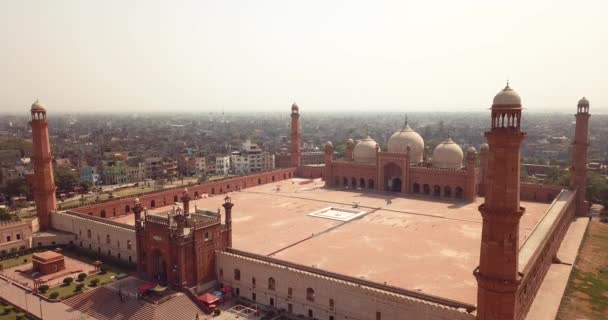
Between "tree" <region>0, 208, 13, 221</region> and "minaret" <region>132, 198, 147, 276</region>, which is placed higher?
"minaret" <region>132, 198, 147, 276</region>

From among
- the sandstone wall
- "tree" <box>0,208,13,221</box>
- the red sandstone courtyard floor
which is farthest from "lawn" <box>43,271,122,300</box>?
"tree" <box>0,208,13,221</box>

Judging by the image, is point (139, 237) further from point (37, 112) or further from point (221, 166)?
point (221, 166)

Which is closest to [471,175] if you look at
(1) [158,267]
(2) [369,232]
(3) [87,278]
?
(2) [369,232]

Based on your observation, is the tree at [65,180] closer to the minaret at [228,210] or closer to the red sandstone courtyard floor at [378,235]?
the red sandstone courtyard floor at [378,235]

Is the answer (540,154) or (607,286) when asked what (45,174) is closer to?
(607,286)

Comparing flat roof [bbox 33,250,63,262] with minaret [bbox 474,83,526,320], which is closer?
minaret [bbox 474,83,526,320]

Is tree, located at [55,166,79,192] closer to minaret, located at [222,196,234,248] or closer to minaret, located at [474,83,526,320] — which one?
minaret, located at [222,196,234,248]

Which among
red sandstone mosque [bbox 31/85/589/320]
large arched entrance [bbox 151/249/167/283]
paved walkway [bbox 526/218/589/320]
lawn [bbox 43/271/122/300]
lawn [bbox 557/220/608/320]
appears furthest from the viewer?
large arched entrance [bbox 151/249/167/283]
